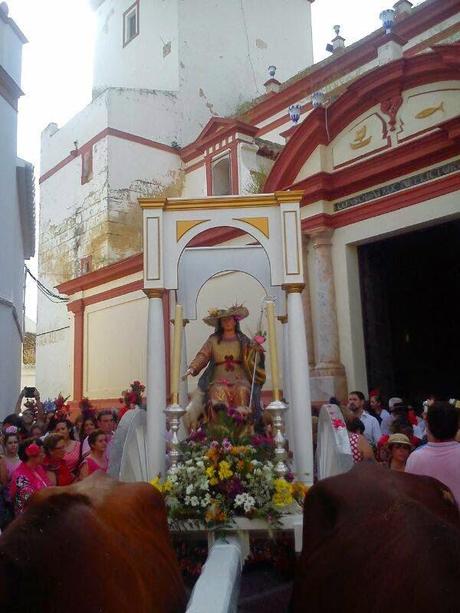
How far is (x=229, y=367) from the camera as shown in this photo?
22.4 ft

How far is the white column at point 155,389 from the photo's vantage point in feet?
18.6

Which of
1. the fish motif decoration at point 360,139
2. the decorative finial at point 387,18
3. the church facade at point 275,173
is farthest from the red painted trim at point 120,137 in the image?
the fish motif decoration at point 360,139

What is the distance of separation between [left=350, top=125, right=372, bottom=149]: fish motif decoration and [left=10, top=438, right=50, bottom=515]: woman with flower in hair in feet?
25.5

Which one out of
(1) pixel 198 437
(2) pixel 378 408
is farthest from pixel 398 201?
(1) pixel 198 437

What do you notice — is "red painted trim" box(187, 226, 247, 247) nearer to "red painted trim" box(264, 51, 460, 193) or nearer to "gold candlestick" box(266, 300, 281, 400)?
"red painted trim" box(264, 51, 460, 193)

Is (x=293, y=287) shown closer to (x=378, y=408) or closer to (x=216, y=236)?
(x=378, y=408)

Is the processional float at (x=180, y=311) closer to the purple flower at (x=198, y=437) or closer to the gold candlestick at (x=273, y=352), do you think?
the gold candlestick at (x=273, y=352)

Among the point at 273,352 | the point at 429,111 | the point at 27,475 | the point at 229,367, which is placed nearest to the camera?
the point at 27,475

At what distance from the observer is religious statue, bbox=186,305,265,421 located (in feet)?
21.2

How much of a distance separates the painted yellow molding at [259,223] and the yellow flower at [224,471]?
2448 mm

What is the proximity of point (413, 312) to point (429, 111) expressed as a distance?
178 inches

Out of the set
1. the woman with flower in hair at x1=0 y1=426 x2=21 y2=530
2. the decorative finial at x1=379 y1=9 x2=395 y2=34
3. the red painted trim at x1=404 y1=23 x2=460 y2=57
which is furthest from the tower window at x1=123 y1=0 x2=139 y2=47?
the woman with flower in hair at x1=0 y1=426 x2=21 y2=530

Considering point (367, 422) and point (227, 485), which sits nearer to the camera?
point (227, 485)

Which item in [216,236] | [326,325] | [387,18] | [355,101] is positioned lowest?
[326,325]
